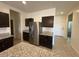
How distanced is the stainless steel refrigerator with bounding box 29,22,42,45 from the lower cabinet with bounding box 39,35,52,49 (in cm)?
23

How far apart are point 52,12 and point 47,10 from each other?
0.94 feet

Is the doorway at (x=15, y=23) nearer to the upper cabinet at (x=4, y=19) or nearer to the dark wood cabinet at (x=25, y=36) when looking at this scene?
the dark wood cabinet at (x=25, y=36)

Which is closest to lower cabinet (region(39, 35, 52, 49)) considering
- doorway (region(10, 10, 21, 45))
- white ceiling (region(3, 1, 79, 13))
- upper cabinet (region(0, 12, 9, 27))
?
doorway (region(10, 10, 21, 45))

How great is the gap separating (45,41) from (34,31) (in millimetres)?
798

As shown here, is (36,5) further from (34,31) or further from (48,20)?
(34,31)

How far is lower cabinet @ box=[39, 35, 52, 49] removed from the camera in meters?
3.32

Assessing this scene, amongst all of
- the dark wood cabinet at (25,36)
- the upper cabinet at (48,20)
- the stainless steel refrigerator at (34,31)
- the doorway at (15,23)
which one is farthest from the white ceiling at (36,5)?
the dark wood cabinet at (25,36)

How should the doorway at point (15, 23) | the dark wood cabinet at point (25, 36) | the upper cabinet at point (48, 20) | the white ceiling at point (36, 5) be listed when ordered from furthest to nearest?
the dark wood cabinet at point (25, 36)
the upper cabinet at point (48, 20)
the doorway at point (15, 23)
the white ceiling at point (36, 5)

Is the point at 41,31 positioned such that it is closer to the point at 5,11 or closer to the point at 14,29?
the point at 14,29

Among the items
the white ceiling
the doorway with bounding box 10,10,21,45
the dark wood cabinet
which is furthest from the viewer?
the dark wood cabinet

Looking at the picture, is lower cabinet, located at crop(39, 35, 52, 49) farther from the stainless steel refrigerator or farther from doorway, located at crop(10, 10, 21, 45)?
doorway, located at crop(10, 10, 21, 45)

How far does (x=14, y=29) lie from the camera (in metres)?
3.60

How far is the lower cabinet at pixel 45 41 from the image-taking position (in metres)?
3.32

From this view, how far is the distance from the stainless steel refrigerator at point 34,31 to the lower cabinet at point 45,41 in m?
0.23
